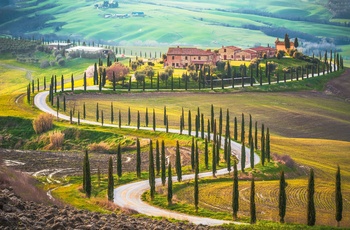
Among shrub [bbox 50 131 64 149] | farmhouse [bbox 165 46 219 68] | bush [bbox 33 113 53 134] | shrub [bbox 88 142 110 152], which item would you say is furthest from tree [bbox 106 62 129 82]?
shrub [bbox 88 142 110 152]

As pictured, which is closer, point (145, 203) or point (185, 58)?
point (145, 203)

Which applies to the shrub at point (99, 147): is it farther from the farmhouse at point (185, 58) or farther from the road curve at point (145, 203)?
the farmhouse at point (185, 58)

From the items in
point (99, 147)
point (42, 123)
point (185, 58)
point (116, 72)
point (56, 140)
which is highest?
point (185, 58)

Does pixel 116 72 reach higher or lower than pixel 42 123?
higher

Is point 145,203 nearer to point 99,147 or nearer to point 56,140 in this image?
point 99,147

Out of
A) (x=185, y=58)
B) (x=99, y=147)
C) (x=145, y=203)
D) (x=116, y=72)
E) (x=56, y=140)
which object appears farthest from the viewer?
(x=185, y=58)

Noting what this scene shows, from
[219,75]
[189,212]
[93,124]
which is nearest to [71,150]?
[93,124]

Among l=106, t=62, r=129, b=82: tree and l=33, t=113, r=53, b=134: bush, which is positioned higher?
l=106, t=62, r=129, b=82: tree

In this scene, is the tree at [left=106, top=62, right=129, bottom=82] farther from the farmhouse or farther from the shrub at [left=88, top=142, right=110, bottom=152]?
the shrub at [left=88, top=142, right=110, bottom=152]

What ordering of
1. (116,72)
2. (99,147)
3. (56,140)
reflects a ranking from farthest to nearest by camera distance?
(116,72), (56,140), (99,147)

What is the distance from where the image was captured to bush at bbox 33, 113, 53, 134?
126 meters

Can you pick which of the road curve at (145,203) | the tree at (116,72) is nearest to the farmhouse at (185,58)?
the tree at (116,72)

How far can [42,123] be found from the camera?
414 feet

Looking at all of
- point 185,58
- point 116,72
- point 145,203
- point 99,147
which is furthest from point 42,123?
point 185,58
